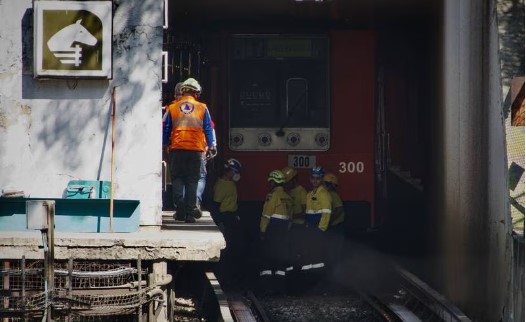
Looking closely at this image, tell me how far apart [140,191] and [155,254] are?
1.17 metres

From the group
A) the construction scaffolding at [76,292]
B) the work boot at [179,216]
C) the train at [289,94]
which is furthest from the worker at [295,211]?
the construction scaffolding at [76,292]

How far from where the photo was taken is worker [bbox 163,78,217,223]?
38.3ft

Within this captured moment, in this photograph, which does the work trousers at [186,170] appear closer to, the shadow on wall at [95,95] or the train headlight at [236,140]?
the shadow on wall at [95,95]

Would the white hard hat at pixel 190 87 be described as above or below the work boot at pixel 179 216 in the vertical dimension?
above

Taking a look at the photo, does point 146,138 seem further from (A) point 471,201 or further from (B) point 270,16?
(B) point 270,16

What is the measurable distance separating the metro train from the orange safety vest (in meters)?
3.15

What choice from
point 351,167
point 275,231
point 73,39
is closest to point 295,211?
point 275,231

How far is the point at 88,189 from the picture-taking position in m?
10.4

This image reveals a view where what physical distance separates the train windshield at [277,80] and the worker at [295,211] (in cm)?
73

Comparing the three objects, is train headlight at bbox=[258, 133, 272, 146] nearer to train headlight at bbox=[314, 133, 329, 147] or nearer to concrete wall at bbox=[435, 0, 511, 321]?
train headlight at bbox=[314, 133, 329, 147]

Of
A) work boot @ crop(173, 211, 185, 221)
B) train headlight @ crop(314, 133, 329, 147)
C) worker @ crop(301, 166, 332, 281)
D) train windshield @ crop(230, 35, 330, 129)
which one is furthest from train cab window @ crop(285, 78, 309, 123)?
work boot @ crop(173, 211, 185, 221)

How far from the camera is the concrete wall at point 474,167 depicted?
10789 mm

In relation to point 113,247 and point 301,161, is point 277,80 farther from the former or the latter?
point 113,247

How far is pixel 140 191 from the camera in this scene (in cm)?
1066
